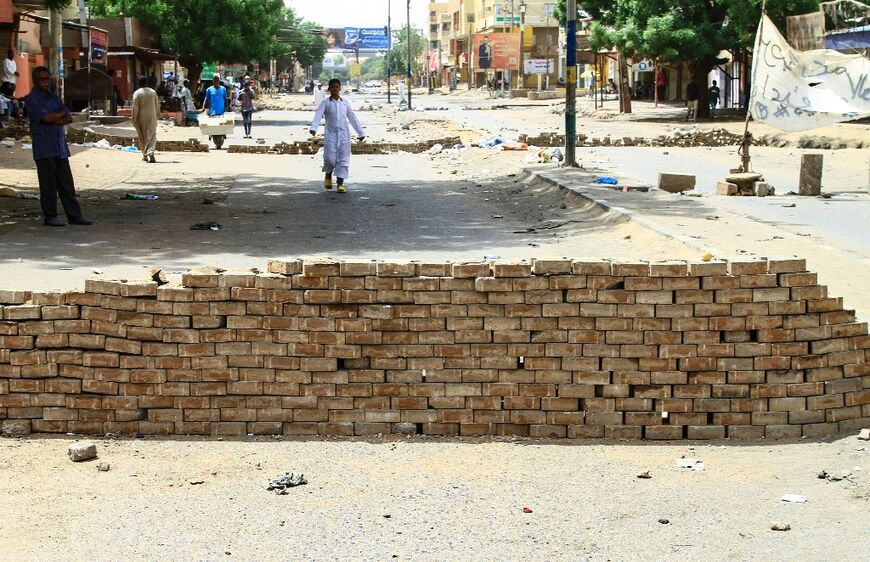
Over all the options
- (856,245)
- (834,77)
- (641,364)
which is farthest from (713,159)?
(641,364)

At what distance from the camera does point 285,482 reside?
5.69 meters

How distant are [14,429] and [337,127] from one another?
1192cm

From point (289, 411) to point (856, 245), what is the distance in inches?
326

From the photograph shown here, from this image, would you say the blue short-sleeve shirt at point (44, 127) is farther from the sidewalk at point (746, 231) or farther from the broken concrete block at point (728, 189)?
the broken concrete block at point (728, 189)

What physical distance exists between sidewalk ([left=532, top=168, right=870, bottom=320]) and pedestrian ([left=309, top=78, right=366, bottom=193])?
11.1ft

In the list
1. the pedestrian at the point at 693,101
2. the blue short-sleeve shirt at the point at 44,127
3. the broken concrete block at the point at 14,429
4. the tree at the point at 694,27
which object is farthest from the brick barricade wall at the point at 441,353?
the pedestrian at the point at 693,101

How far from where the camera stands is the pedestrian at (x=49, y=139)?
13.0 m

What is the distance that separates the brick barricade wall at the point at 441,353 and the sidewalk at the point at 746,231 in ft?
1.91

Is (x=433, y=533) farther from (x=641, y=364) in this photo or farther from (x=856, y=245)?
(x=856, y=245)

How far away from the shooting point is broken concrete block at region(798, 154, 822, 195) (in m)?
18.2

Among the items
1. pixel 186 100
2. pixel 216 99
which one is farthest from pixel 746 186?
pixel 186 100

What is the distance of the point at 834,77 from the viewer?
59.1ft

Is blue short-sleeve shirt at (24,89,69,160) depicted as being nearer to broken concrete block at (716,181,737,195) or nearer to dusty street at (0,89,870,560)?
dusty street at (0,89,870,560)

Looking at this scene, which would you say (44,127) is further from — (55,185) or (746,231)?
(746,231)
